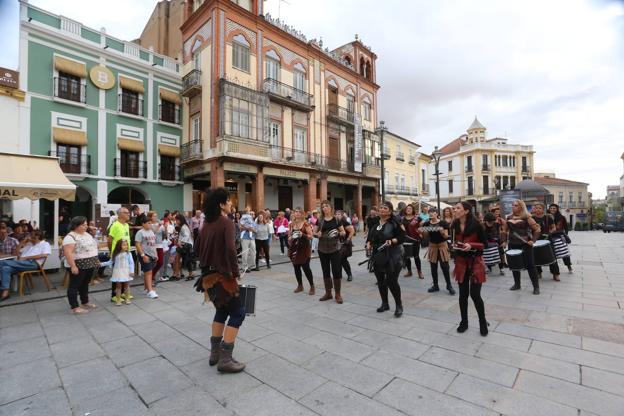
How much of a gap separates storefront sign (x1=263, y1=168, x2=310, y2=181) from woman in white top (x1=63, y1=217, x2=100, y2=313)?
1356 cm

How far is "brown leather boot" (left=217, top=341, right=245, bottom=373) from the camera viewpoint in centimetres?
312

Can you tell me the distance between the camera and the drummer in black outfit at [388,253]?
4.77m

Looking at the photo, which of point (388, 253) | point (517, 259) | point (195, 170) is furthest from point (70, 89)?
point (517, 259)

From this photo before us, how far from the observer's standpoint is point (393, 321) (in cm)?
457

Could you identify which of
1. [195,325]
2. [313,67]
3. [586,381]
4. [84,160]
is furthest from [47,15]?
[586,381]

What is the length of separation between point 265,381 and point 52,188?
7781mm

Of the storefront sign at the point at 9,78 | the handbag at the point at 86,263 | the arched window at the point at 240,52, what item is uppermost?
the arched window at the point at 240,52

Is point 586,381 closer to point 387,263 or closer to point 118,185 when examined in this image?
point 387,263

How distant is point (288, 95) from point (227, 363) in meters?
19.3

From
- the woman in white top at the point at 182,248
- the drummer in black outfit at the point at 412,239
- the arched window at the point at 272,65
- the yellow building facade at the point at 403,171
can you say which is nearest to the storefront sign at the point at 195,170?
the arched window at the point at 272,65

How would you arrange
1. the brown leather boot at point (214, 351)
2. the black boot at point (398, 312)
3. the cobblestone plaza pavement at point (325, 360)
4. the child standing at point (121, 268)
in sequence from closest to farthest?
the cobblestone plaza pavement at point (325, 360) → the brown leather boot at point (214, 351) → the black boot at point (398, 312) → the child standing at point (121, 268)

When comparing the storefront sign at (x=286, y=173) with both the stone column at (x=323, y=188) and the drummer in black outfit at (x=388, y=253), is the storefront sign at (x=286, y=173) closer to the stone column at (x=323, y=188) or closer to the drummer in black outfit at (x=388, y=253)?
the stone column at (x=323, y=188)

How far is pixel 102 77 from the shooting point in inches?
619

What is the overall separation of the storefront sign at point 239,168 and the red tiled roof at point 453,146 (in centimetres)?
4449
